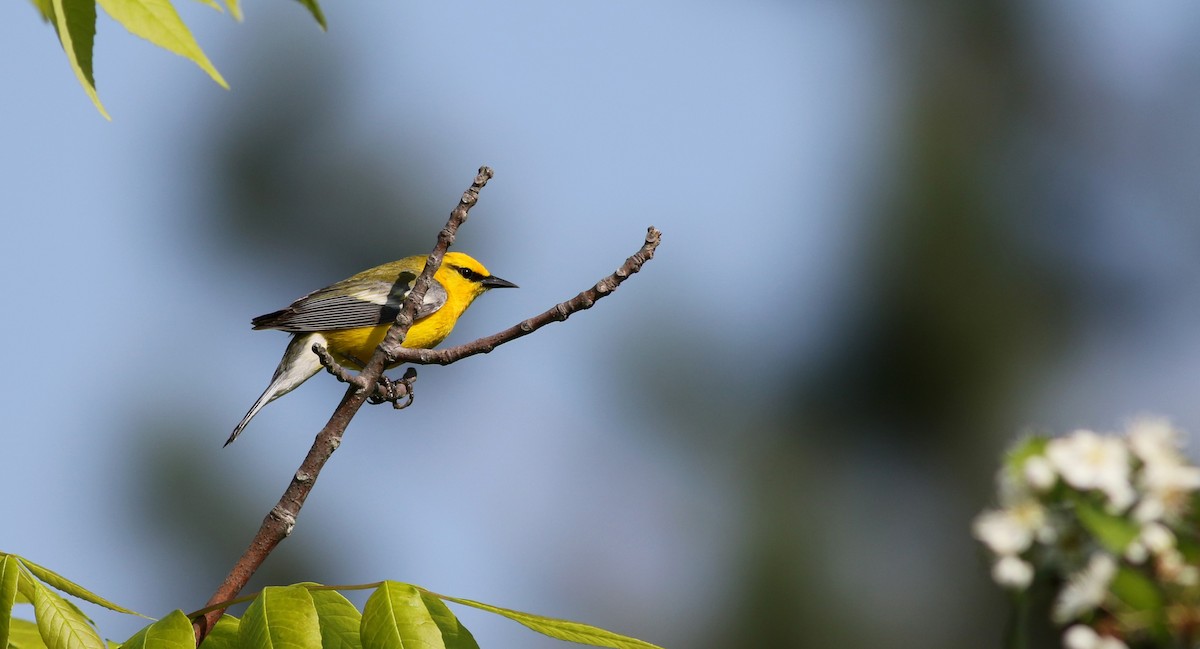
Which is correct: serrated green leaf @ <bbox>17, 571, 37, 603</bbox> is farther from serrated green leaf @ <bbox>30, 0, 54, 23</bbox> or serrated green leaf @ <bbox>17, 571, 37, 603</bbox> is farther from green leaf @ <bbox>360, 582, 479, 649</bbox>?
serrated green leaf @ <bbox>30, 0, 54, 23</bbox>

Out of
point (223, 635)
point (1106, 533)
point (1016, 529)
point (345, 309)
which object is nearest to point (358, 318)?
point (345, 309)

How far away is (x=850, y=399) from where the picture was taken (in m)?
18.8

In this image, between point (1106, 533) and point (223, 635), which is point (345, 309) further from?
point (223, 635)

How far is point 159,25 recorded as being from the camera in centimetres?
148

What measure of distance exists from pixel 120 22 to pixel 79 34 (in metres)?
0.05

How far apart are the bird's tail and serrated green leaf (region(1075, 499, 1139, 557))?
2.86 meters

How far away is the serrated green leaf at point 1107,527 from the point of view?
2.91 m

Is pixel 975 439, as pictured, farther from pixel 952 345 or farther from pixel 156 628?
pixel 156 628

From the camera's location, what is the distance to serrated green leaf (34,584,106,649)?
4.88 ft

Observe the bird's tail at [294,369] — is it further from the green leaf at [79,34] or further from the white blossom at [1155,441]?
A: the green leaf at [79,34]

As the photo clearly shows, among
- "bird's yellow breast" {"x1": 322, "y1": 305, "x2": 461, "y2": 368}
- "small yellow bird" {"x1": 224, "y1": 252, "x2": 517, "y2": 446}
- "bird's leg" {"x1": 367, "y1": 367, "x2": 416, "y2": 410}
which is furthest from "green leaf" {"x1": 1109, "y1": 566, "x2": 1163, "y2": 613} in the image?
"bird's yellow breast" {"x1": 322, "y1": 305, "x2": 461, "y2": 368}

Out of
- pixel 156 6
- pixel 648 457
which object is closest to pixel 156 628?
pixel 156 6

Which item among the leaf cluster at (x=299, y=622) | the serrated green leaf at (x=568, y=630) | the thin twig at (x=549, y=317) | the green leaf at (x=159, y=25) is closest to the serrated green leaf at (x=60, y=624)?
the leaf cluster at (x=299, y=622)

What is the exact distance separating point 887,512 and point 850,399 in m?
1.79
